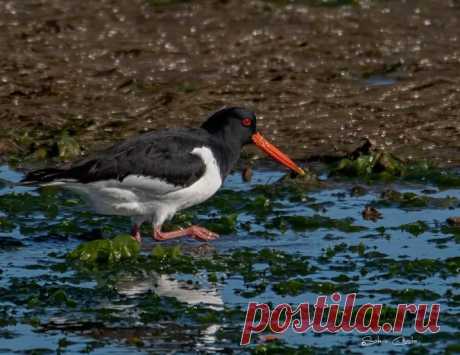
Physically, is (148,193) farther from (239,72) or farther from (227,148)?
(239,72)

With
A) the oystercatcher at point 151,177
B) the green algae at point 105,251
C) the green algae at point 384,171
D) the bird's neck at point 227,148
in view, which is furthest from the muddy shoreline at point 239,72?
the green algae at point 105,251

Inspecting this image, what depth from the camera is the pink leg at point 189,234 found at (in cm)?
1253

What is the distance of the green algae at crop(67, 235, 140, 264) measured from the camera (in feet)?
38.4

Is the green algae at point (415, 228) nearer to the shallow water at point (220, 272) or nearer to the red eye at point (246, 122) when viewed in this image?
the shallow water at point (220, 272)

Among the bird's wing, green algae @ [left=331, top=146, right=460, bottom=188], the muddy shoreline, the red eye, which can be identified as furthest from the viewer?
the muddy shoreline

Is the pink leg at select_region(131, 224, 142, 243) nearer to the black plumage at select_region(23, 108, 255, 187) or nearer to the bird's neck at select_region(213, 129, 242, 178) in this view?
the black plumage at select_region(23, 108, 255, 187)

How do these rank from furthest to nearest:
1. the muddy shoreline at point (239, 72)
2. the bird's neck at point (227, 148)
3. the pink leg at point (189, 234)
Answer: the muddy shoreline at point (239, 72), the bird's neck at point (227, 148), the pink leg at point (189, 234)

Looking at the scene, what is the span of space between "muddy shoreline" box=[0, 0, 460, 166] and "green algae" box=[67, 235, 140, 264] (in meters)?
3.97

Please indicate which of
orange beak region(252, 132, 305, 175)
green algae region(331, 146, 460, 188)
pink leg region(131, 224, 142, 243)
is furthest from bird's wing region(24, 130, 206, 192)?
green algae region(331, 146, 460, 188)

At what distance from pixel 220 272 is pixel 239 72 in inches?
293

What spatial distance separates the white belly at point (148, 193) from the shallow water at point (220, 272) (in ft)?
1.27

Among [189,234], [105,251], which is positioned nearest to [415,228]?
[189,234]

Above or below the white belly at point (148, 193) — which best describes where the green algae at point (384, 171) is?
below
